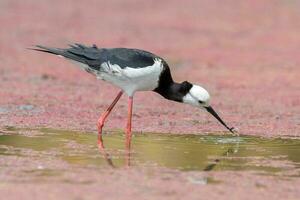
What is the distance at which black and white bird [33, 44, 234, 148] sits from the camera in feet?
32.3

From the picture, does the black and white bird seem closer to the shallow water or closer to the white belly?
the white belly

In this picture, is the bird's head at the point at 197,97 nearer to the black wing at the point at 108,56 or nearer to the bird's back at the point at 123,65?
the bird's back at the point at 123,65

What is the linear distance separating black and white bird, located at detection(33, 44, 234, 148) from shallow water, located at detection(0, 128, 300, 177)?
0.94ft

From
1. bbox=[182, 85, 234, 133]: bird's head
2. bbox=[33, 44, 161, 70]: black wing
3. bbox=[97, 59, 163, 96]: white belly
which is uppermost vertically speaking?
bbox=[33, 44, 161, 70]: black wing

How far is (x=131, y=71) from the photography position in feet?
32.3

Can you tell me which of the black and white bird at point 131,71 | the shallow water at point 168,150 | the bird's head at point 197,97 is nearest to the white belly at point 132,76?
the black and white bird at point 131,71

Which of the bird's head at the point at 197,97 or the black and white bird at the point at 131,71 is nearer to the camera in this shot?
the black and white bird at the point at 131,71

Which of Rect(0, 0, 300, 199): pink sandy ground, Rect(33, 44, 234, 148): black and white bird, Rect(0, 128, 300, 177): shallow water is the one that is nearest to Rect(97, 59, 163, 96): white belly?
Rect(33, 44, 234, 148): black and white bird

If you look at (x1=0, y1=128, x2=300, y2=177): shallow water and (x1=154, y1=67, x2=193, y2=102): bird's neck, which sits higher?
(x1=154, y1=67, x2=193, y2=102): bird's neck

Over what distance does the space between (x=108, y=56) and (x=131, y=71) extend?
329 millimetres

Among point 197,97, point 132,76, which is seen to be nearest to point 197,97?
point 197,97

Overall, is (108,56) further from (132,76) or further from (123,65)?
(132,76)

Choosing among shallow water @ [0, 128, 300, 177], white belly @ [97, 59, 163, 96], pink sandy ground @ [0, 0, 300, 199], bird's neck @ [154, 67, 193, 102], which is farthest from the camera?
bird's neck @ [154, 67, 193, 102]

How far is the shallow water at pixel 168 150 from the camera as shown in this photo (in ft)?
27.4
